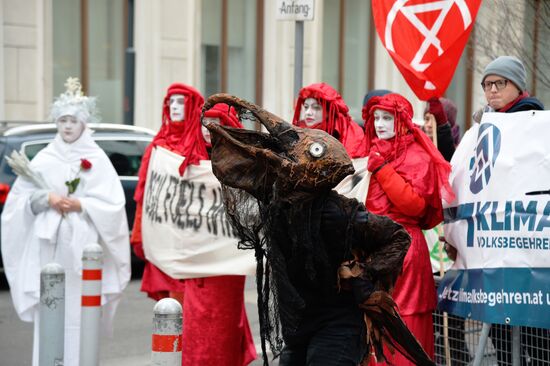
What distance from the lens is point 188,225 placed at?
303 inches

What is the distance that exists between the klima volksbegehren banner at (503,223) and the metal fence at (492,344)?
0.22 m

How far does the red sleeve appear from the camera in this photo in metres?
6.31

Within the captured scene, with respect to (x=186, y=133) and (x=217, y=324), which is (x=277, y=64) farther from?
(x=217, y=324)

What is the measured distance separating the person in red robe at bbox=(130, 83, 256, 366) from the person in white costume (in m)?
0.47

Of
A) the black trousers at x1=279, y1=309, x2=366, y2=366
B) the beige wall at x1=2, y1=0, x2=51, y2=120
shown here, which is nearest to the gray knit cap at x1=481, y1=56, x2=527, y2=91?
the black trousers at x1=279, y1=309, x2=366, y2=366

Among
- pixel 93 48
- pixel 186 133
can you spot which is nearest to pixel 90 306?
pixel 186 133

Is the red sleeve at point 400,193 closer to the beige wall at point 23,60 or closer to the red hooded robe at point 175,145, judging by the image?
the red hooded robe at point 175,145

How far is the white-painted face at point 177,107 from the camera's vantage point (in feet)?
25.8

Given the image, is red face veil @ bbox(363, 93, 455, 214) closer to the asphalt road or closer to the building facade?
the asphalt road

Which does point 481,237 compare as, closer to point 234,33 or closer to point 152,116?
point 152,116

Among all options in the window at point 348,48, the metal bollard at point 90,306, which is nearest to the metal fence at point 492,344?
the metal bollard at point 90,306

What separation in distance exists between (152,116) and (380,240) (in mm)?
16095

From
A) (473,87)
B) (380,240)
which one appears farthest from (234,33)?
(380,240)

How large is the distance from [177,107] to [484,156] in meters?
2.46
